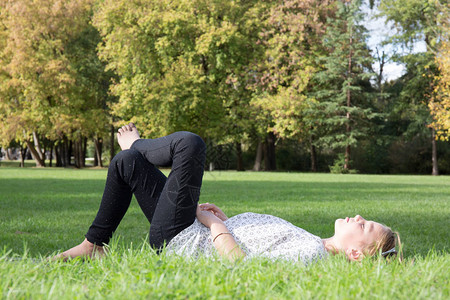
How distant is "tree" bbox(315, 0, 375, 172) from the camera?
30.3 metres

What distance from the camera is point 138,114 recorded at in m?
30.9

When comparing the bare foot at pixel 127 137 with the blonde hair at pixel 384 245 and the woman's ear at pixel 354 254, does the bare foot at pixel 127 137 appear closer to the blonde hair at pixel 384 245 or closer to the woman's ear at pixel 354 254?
the woman's ear at pixel 354 254

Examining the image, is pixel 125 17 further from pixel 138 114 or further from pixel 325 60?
pixel 325 60

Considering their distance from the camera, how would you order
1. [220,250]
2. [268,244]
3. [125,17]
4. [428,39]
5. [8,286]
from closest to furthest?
[8,286], [220,250], [268,244], [125,17], [428,39]

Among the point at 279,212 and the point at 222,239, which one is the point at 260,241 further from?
the point at 279,212

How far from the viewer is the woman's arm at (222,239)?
10.2 ft

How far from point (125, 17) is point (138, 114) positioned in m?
6.04

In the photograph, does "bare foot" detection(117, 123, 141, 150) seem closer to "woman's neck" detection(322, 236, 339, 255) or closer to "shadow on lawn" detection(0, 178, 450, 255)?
"woman's neck" detection(322, 236, 339, 255)

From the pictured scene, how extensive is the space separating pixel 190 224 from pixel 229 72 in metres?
28.4

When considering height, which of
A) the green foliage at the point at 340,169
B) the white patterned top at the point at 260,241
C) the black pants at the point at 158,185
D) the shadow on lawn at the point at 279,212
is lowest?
the green foliage at the point at 340,169

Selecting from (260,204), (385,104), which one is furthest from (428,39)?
(260,204)

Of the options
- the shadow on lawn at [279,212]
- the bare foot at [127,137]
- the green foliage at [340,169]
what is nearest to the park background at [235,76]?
the green foliage at [340,169]

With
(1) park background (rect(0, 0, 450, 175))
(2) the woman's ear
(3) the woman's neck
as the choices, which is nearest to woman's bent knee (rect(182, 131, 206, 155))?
(3) the woman's neck

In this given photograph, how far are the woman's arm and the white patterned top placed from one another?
2.7 inches
